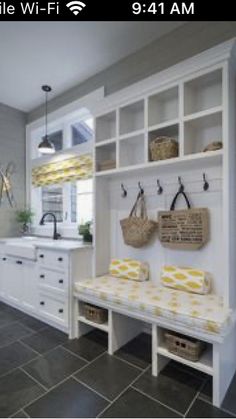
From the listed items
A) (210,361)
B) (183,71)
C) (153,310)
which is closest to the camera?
(210,361)

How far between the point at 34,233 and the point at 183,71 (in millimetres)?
3011

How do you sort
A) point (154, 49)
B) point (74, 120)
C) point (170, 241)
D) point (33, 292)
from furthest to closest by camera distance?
point (74, 120) → point (33, 292) → point (154, 49) → point (170, 241)

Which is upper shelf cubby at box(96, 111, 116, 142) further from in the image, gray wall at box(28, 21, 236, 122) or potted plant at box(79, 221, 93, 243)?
potted plant at box(79, 221, 93, 243)

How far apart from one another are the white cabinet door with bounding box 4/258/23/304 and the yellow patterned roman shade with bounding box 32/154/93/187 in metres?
1.22

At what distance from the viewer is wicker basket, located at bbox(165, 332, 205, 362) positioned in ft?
5.43

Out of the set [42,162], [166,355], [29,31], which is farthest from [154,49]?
[166,355]

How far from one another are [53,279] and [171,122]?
186 cm

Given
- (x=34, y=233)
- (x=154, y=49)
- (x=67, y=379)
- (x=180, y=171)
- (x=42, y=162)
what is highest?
(x=154, y=49)

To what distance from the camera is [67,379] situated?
176 centimetres

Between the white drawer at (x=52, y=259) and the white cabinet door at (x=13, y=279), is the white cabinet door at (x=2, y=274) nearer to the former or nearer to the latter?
the white cabinet door at (x=13, y=279)

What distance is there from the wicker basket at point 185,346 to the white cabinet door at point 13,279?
1.93 meters

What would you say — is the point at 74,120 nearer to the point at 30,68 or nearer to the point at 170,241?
the point at 30,68
